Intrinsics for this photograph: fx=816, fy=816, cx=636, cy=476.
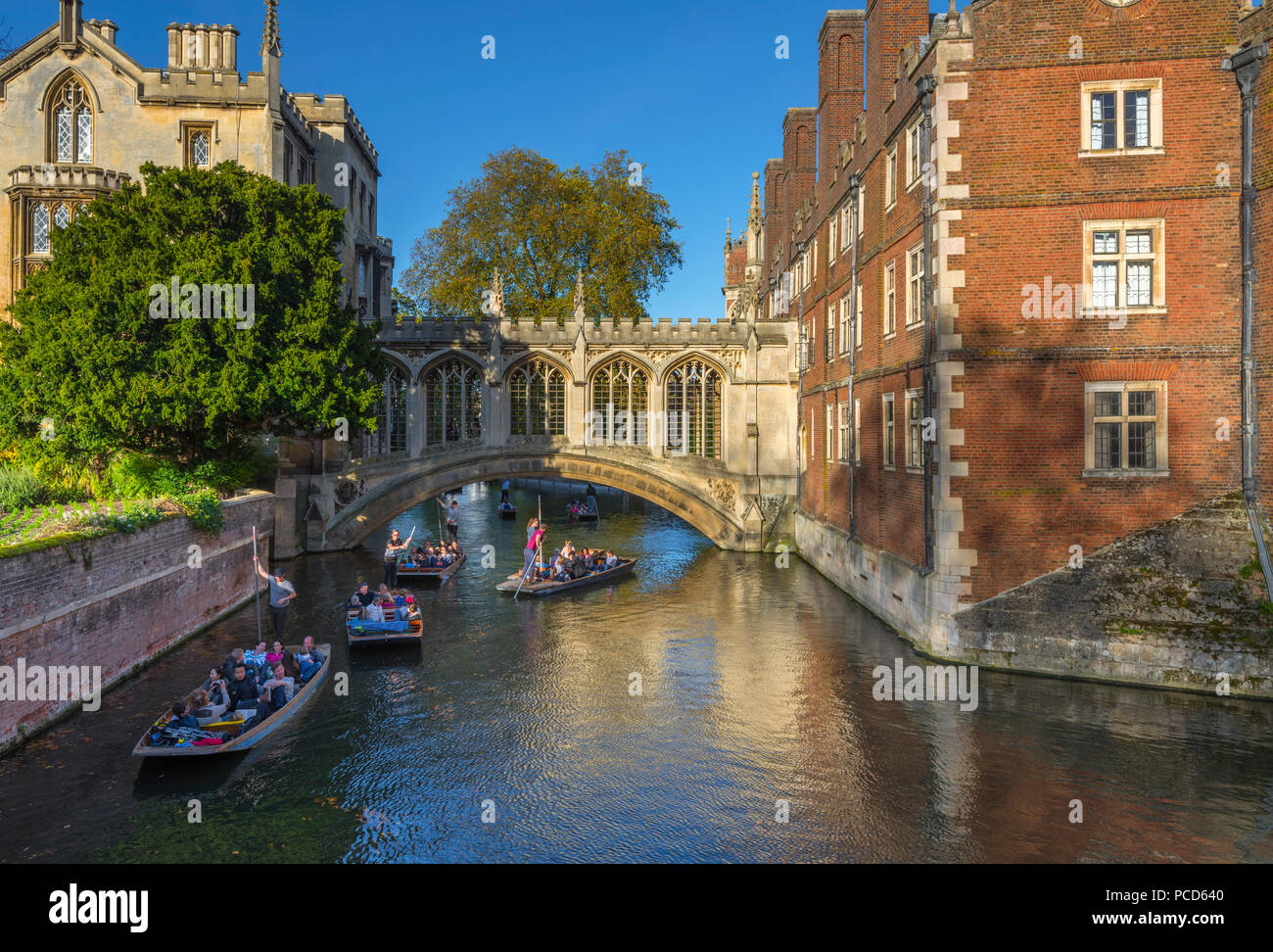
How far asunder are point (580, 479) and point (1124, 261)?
21453mm

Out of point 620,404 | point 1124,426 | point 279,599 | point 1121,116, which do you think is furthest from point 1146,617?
point 620,404

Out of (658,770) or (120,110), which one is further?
(120,110)

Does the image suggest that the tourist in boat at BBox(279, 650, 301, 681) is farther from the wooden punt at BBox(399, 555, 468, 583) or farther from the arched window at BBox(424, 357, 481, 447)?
the arched window at BBox(424, 357, 481, 447)

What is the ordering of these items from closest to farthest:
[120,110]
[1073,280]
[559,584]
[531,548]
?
1. [1073,280]
2. [531,548]
3. [559,584]
4. [120,110]

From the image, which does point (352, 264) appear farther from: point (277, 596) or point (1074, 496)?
point (1074, 496)

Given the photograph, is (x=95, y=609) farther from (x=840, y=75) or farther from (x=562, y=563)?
(x=840, y=75)

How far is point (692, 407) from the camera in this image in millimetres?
34219

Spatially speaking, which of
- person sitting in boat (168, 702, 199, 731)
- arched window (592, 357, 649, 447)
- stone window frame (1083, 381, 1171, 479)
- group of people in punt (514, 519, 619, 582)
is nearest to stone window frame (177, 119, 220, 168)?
arched window (592, 357, 649, 447)

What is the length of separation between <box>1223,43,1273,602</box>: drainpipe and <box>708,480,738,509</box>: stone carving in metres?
20.0

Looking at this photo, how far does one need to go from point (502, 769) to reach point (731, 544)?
22240 millimetres

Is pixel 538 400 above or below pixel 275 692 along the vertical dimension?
above

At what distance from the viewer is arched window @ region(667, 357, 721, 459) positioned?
34.0 m

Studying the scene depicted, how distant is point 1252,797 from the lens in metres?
10.5
